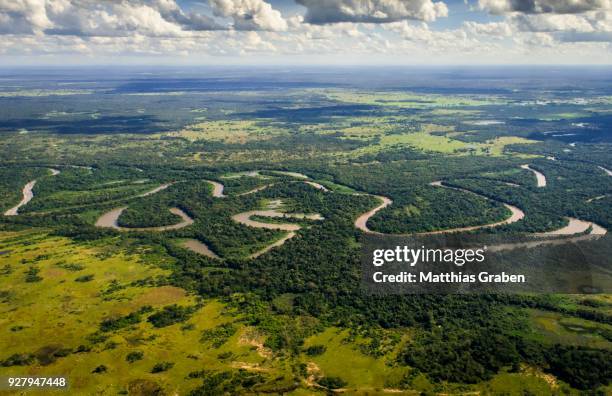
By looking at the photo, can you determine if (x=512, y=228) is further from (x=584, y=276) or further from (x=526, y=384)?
(x=526, y=384)

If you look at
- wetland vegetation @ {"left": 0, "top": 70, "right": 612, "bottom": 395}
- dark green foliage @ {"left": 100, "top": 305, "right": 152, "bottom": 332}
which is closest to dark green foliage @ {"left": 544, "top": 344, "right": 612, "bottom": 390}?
wetland vegetation @ {"left": 0, "top": 70, "right": 612, "bottom": 395}

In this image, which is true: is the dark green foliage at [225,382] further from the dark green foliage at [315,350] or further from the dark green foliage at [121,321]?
the dark green foliage at [121,321]

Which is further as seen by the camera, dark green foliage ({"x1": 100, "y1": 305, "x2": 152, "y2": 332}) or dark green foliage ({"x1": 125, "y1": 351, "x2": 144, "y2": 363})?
dark green foliage ({"x1": 100, "y1": 305, "x2": 152, "y2": 332})

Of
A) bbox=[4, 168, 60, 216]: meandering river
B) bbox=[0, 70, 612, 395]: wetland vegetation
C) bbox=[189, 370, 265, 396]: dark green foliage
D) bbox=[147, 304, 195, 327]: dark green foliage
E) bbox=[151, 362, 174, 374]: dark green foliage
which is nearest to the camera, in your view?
bbox=[189, 370, 265, 396]: dark green foliage

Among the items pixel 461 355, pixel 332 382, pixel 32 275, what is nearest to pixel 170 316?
pixel 332 382

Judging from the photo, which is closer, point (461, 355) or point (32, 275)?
point (461, 355)

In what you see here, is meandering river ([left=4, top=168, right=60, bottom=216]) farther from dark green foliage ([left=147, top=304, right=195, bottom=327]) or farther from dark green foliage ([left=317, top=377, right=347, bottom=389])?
dark green foliage ([left=317, top=377, right=347, bottom=389])

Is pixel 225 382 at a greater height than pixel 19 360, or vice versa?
pixel 225 382

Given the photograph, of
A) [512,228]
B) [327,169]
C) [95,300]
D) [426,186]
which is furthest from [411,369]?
[327,169]

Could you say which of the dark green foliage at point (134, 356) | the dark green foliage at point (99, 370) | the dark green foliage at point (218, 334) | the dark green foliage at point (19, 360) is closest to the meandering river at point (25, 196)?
the dark green foliage at point (19, 360)

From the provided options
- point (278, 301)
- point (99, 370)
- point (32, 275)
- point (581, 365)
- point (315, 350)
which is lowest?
point (99, 370)

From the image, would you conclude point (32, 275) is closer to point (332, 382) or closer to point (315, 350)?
point (315, 350)
